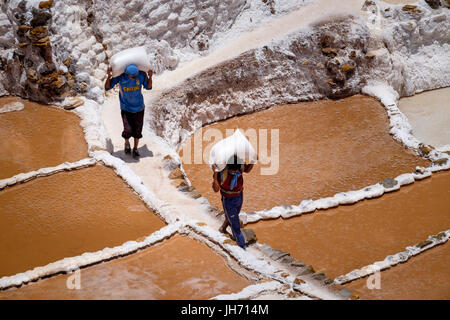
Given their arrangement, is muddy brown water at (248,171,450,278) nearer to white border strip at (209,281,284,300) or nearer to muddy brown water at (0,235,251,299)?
white border strip at (209,281,284,300)

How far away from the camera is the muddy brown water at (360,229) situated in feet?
22.8

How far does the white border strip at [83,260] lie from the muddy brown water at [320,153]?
7.20 feet

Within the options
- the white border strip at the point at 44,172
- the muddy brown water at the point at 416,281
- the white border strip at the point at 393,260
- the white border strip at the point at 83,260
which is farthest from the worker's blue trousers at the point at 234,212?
the white border strip at the point at 44,172

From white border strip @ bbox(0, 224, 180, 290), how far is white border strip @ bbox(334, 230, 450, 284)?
7.06ft

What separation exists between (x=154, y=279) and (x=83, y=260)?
842mm

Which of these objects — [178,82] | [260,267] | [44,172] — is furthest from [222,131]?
[260,267]

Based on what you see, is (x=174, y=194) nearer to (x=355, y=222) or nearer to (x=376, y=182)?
(x=355, y=222)

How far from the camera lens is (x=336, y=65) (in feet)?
36.6

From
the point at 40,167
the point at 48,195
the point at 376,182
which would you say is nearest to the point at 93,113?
the point at 40,167

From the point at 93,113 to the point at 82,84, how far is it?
74cm

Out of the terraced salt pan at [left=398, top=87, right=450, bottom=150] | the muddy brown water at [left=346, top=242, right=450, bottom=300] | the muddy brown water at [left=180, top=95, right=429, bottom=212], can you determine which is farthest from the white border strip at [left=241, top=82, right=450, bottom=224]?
the muddy brown water at [left=346, top=242, right=450, bottom=300]

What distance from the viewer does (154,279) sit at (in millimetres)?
5551

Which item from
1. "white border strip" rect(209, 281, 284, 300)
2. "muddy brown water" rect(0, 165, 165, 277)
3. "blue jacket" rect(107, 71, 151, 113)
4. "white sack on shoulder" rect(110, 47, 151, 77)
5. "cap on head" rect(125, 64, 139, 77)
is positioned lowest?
"white border strip" rect(209, 281, 284, 300)

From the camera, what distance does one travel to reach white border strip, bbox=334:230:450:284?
6396 millimetres
